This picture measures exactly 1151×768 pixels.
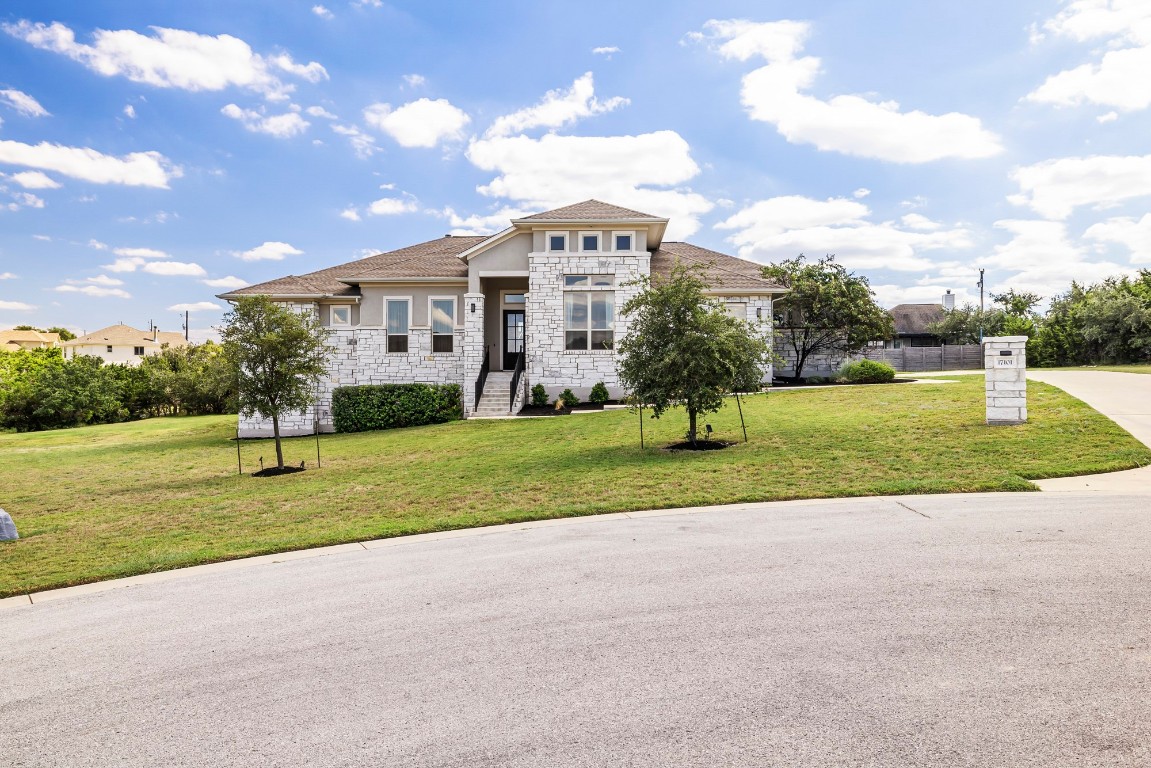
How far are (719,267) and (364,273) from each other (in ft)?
44.8

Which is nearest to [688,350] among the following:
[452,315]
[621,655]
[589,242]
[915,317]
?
[621,655]

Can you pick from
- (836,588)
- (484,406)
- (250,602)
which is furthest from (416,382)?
(836,588)

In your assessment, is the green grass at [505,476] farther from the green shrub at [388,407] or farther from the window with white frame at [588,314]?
the window with white frame at [588,314]

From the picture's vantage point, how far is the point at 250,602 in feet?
17.0

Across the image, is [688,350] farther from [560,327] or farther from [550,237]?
[550,237]

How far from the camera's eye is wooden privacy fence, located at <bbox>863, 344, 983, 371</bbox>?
35375 millimetres

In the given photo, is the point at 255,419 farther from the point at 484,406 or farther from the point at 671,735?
the point at 671,735

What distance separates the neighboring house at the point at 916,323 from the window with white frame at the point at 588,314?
3945 centimetres

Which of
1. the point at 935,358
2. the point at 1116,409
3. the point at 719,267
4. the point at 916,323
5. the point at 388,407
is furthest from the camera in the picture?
the point at 916,323

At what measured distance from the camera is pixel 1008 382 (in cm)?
1216

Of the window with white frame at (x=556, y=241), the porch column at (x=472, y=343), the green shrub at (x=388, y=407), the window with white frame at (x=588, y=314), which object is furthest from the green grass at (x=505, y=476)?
the window with white frame at (x=556, y=241)

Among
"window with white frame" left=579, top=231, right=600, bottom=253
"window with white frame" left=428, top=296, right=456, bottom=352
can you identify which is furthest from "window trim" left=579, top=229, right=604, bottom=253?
"window with white frame" left=428, top=296, right=456, bottom=352

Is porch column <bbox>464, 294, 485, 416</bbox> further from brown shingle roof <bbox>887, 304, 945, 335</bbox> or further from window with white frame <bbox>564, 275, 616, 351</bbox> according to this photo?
brown shingle roof <bbox>887, 304, 945, 335</bbox>

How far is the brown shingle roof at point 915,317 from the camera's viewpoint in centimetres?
5594
